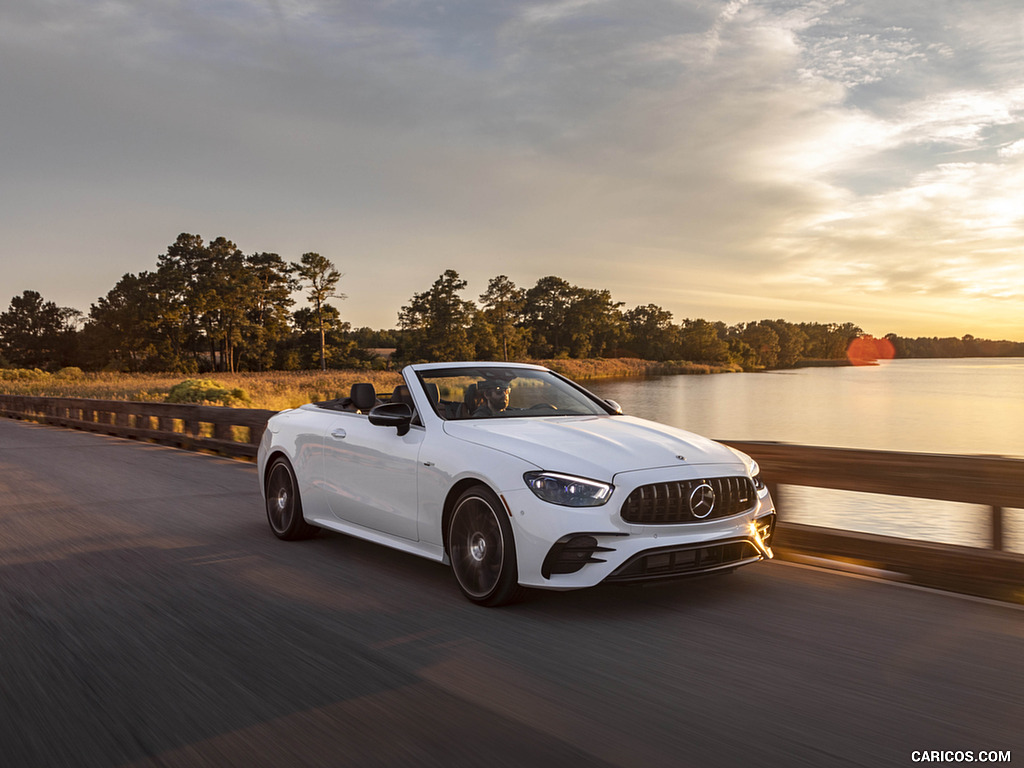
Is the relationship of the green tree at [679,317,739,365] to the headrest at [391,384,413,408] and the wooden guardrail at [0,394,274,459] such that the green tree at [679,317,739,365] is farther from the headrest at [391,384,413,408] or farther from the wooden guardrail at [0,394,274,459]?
the headrest at [391,384,413,408]

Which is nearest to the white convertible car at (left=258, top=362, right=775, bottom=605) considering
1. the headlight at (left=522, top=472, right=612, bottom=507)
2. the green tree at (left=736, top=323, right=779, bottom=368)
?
the headlight at (left=522, top=472, right=612, bottom=507)

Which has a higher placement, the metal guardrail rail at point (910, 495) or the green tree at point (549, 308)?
the green tree at point (549, 308)

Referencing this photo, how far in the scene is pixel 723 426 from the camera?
117 ft

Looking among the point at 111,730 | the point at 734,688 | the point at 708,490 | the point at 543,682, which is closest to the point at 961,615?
the point at 708,490

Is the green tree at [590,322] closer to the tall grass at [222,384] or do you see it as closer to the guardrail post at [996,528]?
the tall grass at [222,384]

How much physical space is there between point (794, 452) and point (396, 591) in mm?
3227

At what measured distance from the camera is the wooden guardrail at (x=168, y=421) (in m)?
15.1

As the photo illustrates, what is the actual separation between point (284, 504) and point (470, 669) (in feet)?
12.9

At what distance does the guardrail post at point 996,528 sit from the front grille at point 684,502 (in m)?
1.66

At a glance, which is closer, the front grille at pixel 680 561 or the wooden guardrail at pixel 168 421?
the front grille at pixel 680 561

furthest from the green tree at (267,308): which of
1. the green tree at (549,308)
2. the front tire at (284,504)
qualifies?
the front tire at (284,504)

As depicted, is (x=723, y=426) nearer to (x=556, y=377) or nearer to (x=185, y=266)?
(x=556, y=377)

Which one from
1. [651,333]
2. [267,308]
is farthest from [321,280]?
[651,333]

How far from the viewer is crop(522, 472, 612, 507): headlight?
4.83 m
